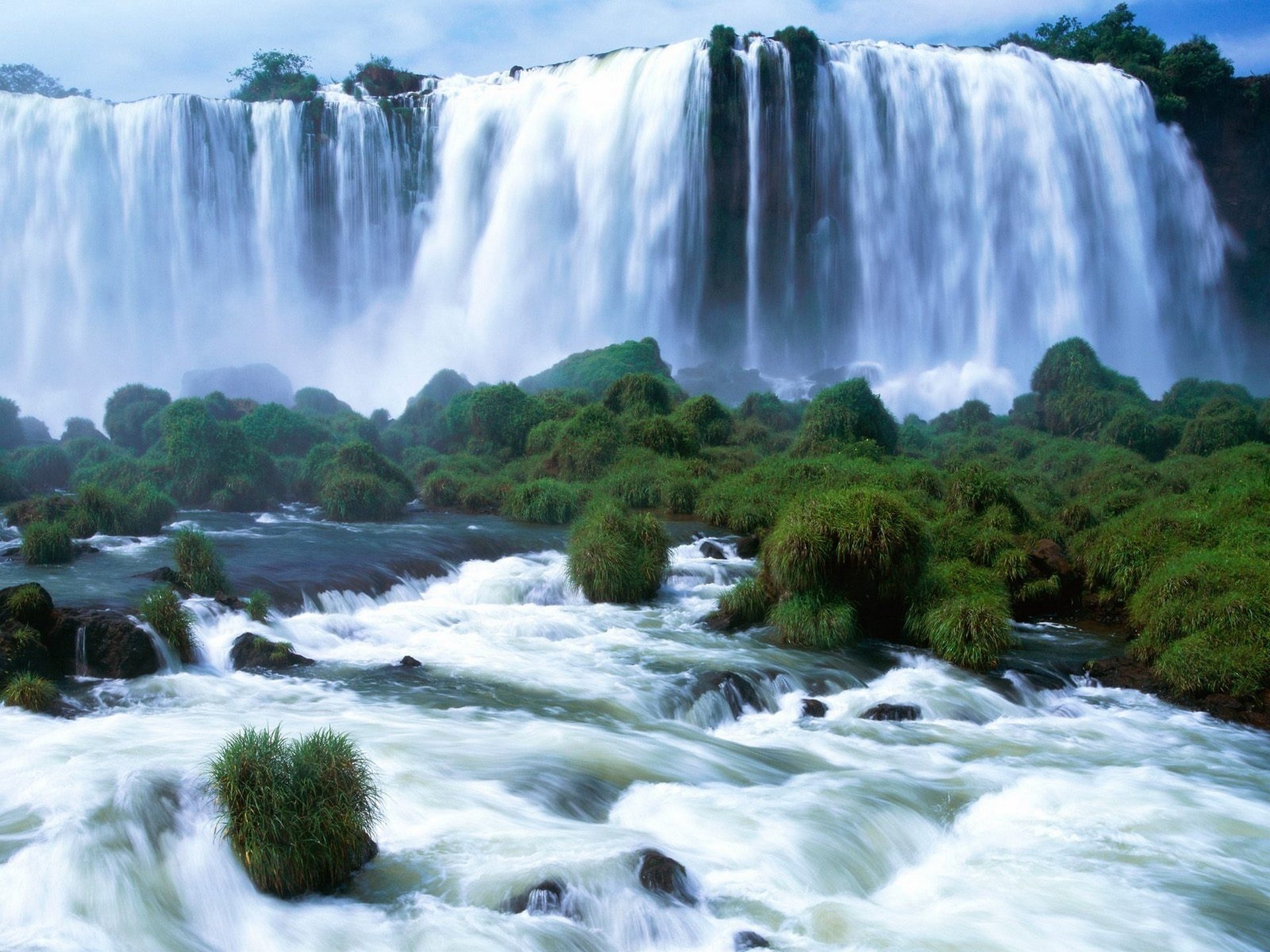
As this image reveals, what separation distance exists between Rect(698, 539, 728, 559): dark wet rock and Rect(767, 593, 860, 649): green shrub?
4374mm

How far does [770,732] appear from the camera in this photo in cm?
922

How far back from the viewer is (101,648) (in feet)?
31.5

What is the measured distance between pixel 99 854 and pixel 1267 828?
26.3ft

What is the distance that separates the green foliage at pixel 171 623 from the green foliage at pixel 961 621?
7.98 metres

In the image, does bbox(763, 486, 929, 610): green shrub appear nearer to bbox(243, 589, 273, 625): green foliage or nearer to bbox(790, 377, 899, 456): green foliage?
bbox(243, 589, 273, 625): green foliage

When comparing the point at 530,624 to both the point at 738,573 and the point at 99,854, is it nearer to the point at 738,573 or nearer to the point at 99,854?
the point at 738,573

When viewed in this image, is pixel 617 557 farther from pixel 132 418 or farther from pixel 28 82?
pixel 28 82

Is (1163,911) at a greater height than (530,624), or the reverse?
(530,624)

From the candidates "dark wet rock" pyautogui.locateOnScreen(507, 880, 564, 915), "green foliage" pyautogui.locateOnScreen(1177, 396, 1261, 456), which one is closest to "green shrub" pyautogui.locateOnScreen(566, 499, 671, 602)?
"dark wet rock" pyautogui.locateOnScreen(507, 880, 564, 915)

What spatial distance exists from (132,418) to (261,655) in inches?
717

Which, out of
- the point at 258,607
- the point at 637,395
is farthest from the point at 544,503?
the point at 258,607

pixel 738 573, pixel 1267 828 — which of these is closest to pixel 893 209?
pixel 738 573

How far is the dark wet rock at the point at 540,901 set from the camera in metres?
5.69

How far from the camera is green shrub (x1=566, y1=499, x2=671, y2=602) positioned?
13648 millimetres
